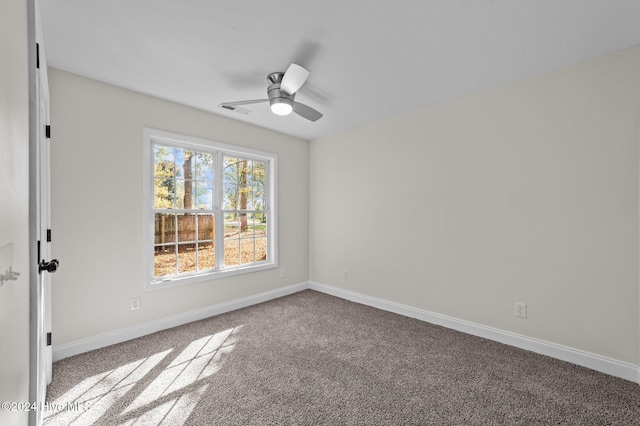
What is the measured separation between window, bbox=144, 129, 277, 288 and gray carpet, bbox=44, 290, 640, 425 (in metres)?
0.81

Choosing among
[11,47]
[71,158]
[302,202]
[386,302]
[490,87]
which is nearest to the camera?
[11,47]

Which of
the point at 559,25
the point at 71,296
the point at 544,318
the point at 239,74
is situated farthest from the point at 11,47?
the point at 544,318

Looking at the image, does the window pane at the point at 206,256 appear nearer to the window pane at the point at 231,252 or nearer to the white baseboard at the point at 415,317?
the window pane at the point at 231,252

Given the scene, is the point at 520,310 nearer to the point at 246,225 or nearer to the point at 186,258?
the point at 246,225

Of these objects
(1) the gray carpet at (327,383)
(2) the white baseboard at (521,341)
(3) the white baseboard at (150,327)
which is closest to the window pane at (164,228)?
(3) the white baseboard at (150,327)

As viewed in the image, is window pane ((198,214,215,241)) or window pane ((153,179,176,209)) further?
window pane ((198,214,215,241))

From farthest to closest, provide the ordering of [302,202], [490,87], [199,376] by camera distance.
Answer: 1. [302,202]
2. [490,87]
3. [199,376]

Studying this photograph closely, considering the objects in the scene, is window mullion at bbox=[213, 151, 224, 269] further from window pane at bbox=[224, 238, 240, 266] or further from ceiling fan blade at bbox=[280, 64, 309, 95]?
ceiling fan blade at bbox=[280, 64, 309, 95]

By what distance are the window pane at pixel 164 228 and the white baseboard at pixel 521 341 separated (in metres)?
2.51

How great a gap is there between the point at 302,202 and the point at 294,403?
3.10m

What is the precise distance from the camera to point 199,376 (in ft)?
7.20

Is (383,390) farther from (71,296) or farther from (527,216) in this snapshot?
(71,296)

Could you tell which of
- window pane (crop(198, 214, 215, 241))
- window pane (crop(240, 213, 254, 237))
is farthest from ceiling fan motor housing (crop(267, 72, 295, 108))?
window pane (crop(240, 213, 254, 237))

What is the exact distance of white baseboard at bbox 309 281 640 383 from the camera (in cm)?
220
